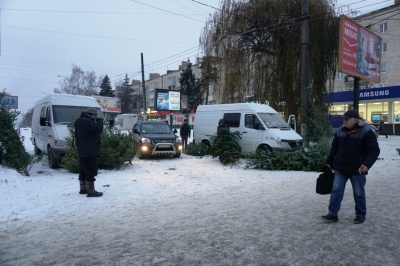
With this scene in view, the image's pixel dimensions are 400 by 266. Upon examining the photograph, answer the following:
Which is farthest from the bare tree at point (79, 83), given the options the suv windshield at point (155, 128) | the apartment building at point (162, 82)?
the suv windshield at point (155, 128)

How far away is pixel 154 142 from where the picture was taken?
43.5ft

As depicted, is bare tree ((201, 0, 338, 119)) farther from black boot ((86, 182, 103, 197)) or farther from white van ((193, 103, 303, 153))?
black boot ((86, 182, 103, 197))

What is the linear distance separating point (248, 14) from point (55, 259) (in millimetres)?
17032

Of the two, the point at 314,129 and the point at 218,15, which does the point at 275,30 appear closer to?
the point at 218,15

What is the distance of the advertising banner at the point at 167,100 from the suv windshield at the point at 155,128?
19582 millimetres

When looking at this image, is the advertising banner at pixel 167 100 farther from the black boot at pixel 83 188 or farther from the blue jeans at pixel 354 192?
the blue jeans at pixel 354 192

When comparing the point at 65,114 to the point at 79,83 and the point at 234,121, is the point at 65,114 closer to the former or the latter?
the point at 234,121

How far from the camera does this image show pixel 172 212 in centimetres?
575

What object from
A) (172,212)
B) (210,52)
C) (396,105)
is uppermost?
A: (210,52)

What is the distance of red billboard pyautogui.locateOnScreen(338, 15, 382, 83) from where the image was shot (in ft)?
42.8

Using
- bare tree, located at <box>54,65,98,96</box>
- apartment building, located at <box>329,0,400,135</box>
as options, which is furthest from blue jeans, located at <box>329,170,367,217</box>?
bare tree, located at <box>54,65,98,96</box>

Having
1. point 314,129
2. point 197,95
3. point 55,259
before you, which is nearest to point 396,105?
point 314,129

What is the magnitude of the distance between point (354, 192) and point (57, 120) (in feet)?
30.7

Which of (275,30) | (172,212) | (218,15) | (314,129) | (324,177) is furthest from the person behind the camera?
(218,15)
